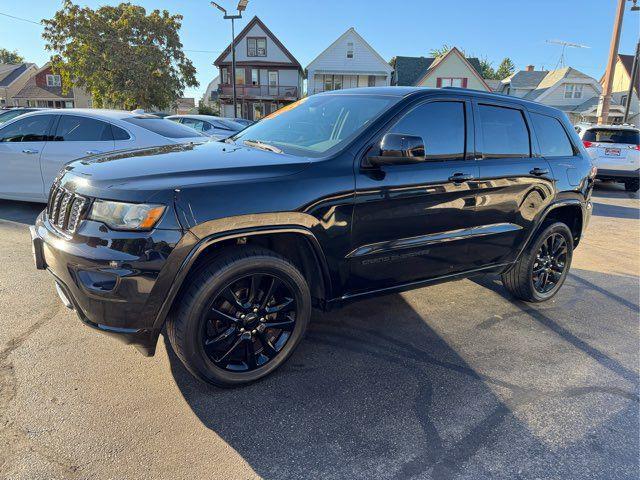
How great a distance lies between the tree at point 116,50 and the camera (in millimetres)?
31453

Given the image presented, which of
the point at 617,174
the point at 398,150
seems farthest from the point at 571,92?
the point at 398,150

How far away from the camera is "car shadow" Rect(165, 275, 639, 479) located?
7.30ft

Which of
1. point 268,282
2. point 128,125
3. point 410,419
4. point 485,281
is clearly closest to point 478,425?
point 410,419

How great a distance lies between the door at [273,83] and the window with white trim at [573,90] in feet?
88.5

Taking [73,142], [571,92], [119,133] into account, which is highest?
[571,92]

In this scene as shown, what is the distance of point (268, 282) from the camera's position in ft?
9.00

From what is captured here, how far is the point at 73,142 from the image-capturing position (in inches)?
252

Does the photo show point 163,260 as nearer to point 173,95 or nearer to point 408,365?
point 408,365

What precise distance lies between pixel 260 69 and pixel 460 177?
39.6m

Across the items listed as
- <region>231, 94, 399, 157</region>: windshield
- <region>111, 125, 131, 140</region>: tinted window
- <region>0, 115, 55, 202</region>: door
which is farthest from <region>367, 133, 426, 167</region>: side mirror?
<region>0, 115, 55, 202</region>: door

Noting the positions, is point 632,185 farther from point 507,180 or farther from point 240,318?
point 240,318

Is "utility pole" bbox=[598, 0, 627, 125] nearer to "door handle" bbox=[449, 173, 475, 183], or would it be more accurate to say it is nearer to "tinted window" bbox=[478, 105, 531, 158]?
"tinted window" bbox=[478, 105, 531, 158]

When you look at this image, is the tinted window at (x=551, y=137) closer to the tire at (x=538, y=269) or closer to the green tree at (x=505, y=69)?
the tire at (x=538, y=269)

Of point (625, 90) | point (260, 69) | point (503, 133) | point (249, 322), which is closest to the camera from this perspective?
point (249, 322)
